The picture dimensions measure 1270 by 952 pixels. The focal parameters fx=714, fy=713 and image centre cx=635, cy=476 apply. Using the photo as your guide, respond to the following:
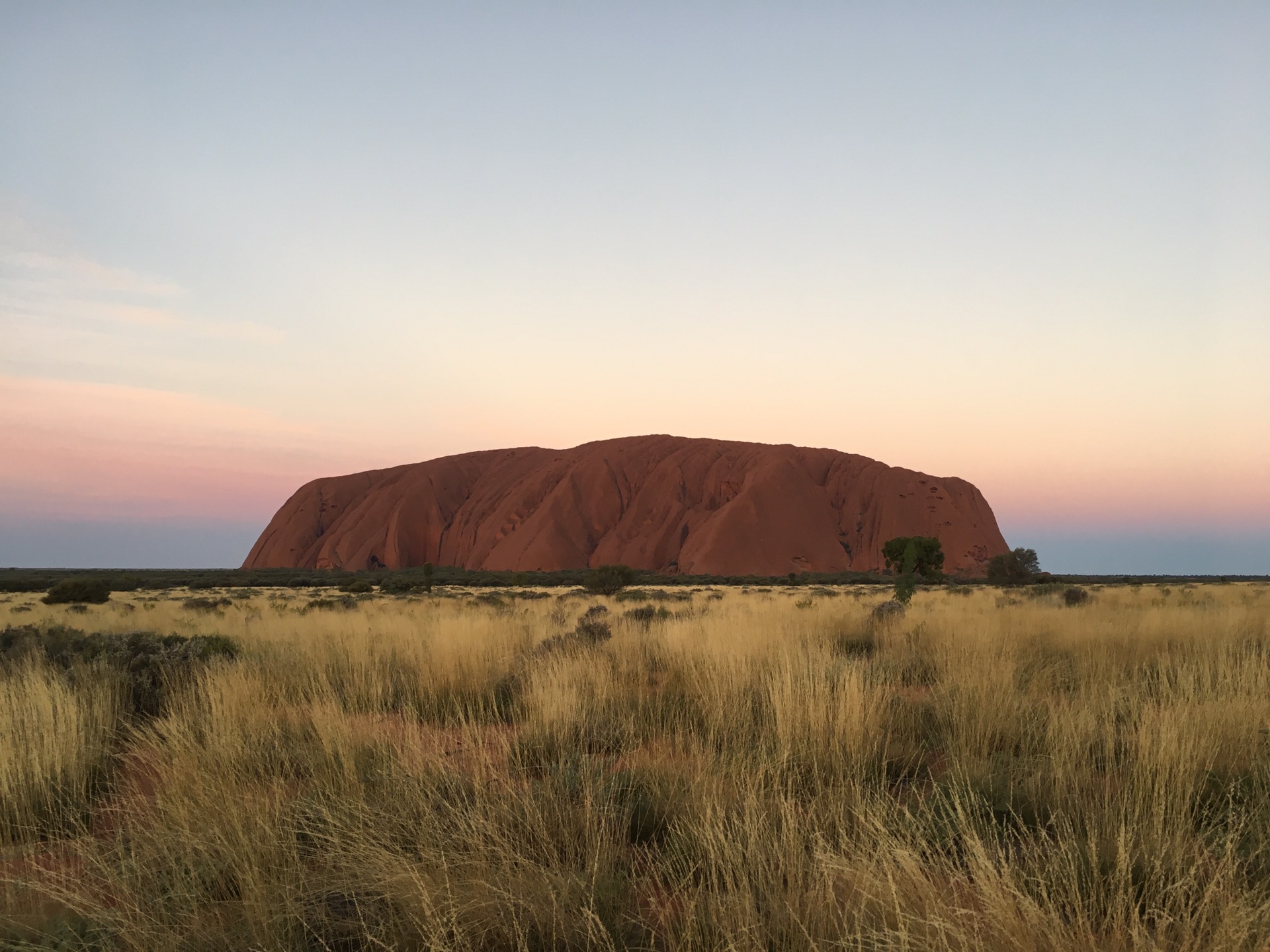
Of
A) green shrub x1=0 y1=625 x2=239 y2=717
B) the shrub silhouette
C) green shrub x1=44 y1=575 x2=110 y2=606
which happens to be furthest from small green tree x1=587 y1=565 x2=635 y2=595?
green shrub x1=0 y1=625 x2=239 y2=717

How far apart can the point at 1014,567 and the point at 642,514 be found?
4556 centimetres

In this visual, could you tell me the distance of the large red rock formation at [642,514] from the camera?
76.2 meters

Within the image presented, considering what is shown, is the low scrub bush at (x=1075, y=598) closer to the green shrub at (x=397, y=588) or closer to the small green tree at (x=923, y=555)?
the small green tree at (x=923, y=555)

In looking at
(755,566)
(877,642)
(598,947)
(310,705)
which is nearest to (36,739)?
(310,705)

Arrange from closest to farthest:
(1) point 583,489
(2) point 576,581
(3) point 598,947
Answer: (3) point 598,947, (2) point 576,581, (1) point 583,489

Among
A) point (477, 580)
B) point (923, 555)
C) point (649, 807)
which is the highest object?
point (923, 555)

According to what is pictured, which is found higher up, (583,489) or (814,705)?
(583,489)

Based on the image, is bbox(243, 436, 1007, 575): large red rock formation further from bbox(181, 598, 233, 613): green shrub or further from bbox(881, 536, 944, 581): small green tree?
bbox(181, 598, 233, 613): green shrub

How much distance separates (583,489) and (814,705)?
82.5 meters

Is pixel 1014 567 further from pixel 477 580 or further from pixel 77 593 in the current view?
pixel 77 593

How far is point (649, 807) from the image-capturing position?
377 cm

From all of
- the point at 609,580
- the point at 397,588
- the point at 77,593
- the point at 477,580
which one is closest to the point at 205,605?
the point at 77,593

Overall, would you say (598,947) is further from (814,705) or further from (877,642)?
(877,642)

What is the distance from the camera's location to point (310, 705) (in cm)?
643
